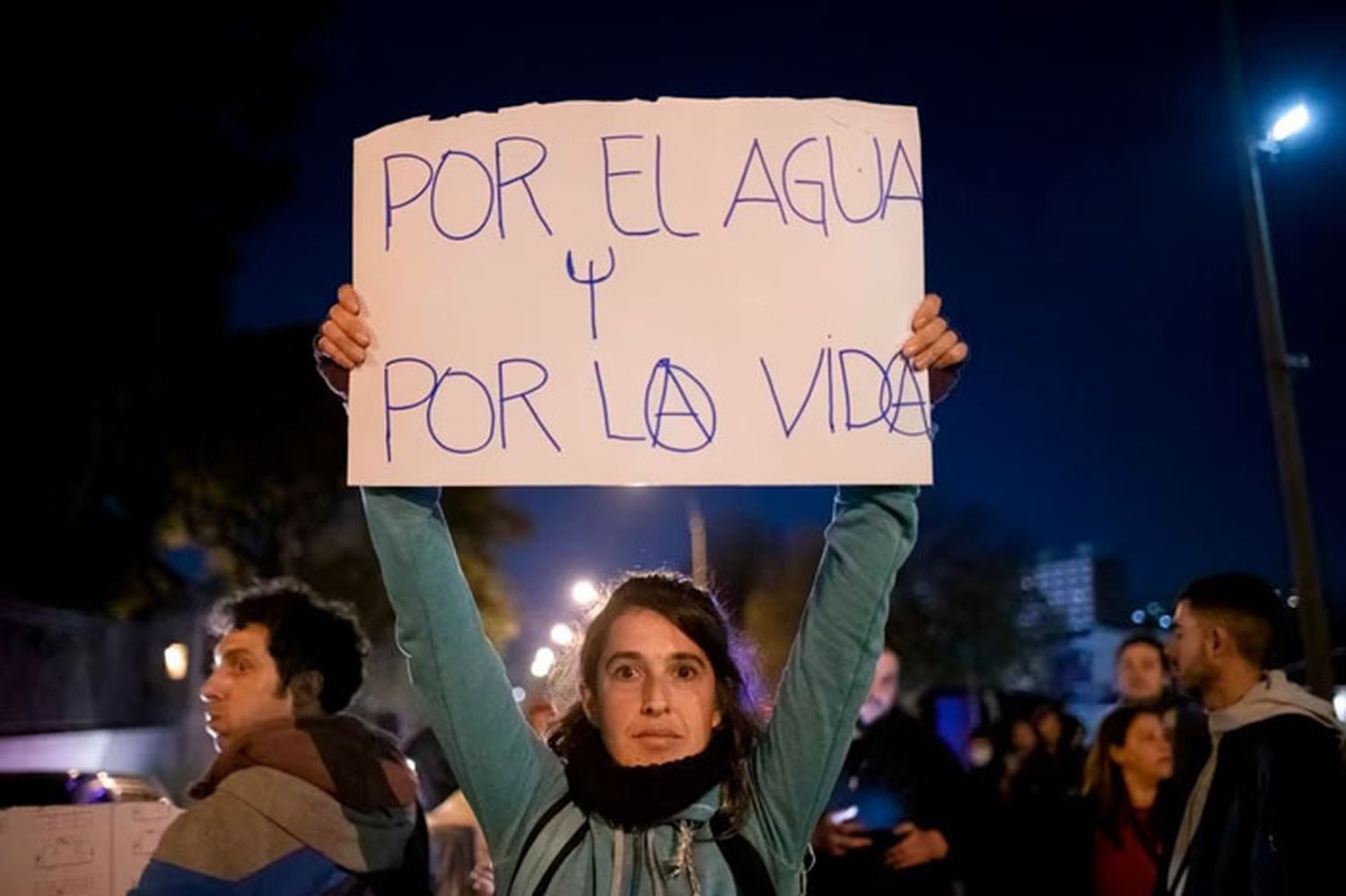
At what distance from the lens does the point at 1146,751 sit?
529 cm

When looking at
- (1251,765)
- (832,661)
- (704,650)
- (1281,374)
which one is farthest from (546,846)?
(1281,374)

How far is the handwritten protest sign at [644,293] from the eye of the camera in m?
2.30

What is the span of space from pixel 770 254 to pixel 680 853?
3.45 ft

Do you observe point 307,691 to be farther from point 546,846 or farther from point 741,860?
point 741,860

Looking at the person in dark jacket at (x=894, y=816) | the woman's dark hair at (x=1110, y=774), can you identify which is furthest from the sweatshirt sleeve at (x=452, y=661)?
the woman's dark hair at (x=1110, y=774)

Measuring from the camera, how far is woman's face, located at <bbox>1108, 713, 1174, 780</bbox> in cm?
527

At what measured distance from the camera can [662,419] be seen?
7.54ft

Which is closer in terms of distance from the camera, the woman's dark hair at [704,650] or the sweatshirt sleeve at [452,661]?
the sweatshirt sleeve at [452,661]

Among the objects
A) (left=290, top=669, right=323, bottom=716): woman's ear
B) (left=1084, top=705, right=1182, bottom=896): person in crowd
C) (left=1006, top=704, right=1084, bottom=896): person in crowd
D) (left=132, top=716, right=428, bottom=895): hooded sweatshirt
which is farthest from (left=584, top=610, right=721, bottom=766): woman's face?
(left=1006, top=704, right=1084, bottom=896): person in crowd

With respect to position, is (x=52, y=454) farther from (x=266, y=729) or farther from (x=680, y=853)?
(x=680, y=853)

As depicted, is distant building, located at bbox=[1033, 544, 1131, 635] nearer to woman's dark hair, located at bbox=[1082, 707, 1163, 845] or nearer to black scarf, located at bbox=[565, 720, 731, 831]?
woman's dark hair, located at bbox=[1082, 707, 1163, 845]

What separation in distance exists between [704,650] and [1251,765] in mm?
2146

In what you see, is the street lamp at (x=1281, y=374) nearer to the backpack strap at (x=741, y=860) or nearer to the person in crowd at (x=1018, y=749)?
the person in crowd at (x=1018, y=749)

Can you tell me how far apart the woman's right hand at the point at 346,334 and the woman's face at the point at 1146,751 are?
4.07m
